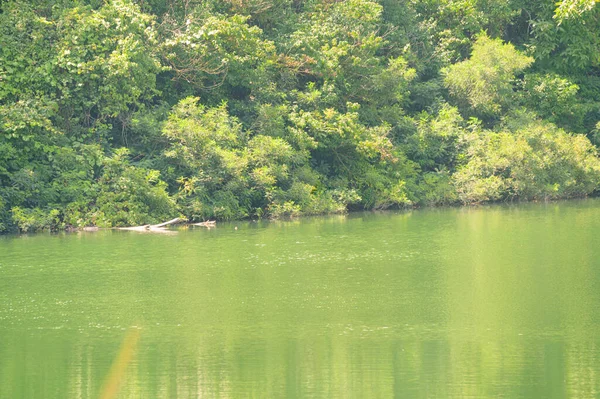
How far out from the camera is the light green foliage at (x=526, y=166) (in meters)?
34.4

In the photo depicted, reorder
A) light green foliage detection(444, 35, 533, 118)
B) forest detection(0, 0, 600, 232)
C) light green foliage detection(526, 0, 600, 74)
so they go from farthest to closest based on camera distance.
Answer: light green foliage detection(526, 0, 600, 74), light green foliage detection(444, 35, 533, 118), forest detection(0, 0, 600, 232)

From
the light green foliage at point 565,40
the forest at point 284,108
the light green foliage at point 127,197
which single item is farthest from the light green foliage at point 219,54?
the light green foliage at point 565,40

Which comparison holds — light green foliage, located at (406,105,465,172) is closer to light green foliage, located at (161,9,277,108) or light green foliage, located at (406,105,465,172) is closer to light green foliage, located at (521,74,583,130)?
light green foliage, located at (521,74,583,130)

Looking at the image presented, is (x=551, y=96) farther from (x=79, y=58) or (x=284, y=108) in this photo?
(x=79, y=58)

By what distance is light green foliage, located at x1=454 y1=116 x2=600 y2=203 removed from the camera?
34.4 metres

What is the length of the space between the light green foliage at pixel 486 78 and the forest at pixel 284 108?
0.22 ft

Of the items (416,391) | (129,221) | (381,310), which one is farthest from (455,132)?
(416,391)

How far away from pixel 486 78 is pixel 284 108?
810 cm

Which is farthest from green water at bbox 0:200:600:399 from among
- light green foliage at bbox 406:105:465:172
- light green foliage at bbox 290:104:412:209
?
light green foliage at bbox 406:105:465:172

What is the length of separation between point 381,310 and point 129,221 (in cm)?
1343

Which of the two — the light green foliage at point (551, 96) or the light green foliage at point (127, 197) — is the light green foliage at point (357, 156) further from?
the light green foliage at point (551, 96)

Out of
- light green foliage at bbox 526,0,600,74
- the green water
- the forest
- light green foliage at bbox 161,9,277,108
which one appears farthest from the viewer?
light green foliage at bbox 526,0,600,74

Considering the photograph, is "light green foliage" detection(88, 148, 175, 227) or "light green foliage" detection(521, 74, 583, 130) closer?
"light green foliage" detection(88, 148, 175, 227)

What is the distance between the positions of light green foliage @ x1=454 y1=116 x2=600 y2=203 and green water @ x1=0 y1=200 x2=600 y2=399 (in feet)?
26.0
